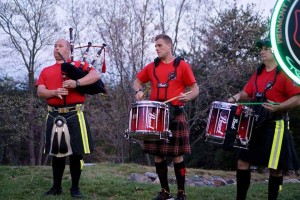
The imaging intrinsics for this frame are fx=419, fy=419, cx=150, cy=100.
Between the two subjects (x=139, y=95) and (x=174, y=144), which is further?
(x=139, y=95)

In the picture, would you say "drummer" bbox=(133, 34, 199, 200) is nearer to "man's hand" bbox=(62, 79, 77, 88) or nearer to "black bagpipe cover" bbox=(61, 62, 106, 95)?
"black bagpipe cover" bbox=(61, 62, 106, 95)

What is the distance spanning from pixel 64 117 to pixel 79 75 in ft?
1.76

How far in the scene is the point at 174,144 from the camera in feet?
15.8

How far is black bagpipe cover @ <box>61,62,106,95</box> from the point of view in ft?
16.2

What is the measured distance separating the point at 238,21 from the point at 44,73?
15228 mm

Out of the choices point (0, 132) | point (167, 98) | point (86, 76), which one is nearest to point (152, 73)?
point (167, 98)

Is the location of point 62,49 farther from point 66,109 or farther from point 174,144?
point 174,144

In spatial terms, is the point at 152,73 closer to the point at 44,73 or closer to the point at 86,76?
the point at 86,76

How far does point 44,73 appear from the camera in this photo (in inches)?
206

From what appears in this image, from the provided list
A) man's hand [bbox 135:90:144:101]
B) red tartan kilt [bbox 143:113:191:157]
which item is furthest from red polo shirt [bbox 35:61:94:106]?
red tartan kilt [bbox 143:113:191:157]

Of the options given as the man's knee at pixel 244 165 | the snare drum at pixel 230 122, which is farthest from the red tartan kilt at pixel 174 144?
the man's knee at pixel 244 165

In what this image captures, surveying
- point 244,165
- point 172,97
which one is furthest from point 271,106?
point 172,97

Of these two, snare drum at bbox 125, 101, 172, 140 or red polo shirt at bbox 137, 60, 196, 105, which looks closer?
snare drum at bbox 125, 101, 172, 140

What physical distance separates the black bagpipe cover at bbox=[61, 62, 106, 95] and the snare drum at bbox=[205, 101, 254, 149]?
155 centimetres
